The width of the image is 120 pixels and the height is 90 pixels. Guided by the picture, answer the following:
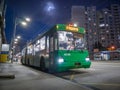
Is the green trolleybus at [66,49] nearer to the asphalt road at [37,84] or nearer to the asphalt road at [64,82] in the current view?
the asphalt road at [64,82]

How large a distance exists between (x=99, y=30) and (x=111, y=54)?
54.4m

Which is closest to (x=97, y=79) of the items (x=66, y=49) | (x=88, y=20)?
(x=66, y=49)

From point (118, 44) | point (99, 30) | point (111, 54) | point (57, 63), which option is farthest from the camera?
point (99, 30)

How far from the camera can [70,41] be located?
13562mm

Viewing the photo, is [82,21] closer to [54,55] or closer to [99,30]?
[99,30]

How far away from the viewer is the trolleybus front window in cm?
1330

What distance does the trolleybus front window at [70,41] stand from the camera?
13.3 meters

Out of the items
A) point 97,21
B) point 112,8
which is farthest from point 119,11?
point 97,21

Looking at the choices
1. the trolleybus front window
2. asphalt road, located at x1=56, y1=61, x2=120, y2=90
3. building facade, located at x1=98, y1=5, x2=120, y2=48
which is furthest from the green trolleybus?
building facade, located at x1=98, y1=5, x2=120, y2=48

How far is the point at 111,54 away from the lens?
8956cm

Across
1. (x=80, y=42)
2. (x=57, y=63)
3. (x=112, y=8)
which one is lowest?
(x=57, y=63)

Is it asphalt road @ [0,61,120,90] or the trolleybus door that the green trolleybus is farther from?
asphalt road @ [0,61,120,90]

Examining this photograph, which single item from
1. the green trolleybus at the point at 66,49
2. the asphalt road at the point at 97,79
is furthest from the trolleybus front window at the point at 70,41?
the asphalt road at the point at 97,79

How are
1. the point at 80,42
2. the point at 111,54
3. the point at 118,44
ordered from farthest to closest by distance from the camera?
the point at 118,44, the point at 111,54, the point at 80,42
